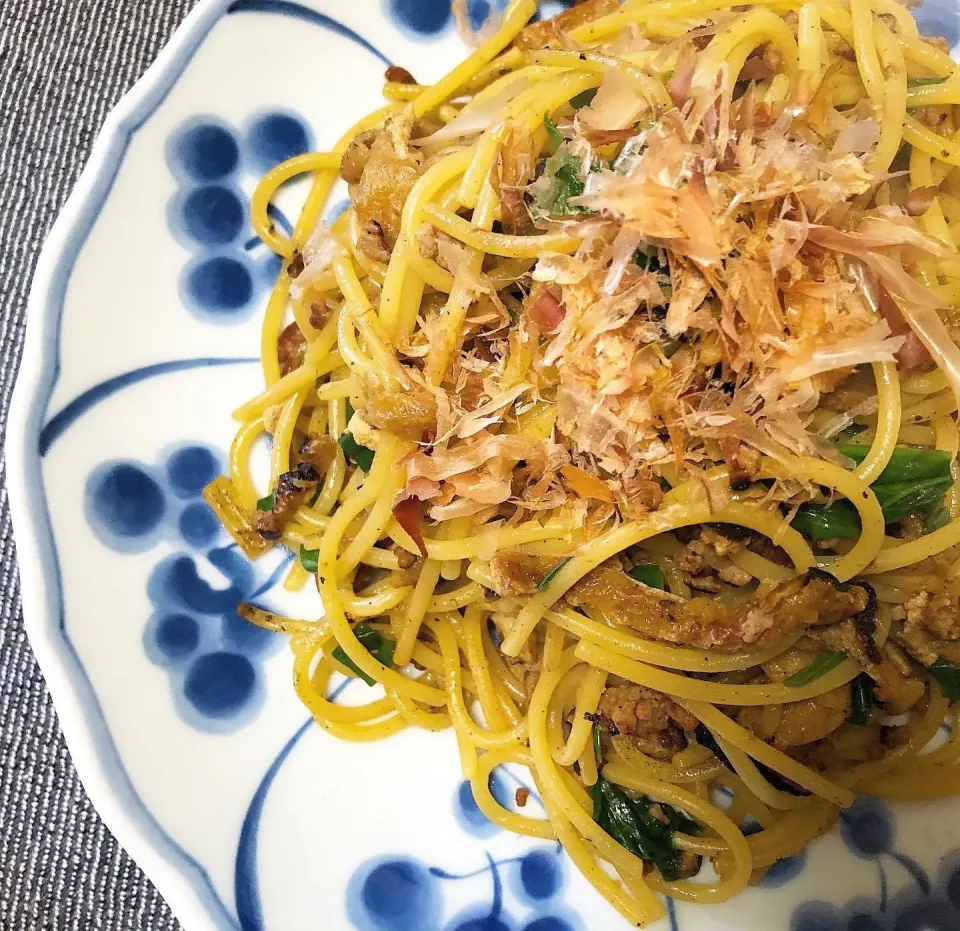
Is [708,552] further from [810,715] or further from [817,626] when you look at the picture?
[810,715]

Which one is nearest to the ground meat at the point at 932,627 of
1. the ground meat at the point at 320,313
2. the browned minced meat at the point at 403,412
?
the browned minced meat at the point at 403,412

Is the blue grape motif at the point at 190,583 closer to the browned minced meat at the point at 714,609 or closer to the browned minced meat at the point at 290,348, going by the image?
the browned minced meat at the point at 290,348

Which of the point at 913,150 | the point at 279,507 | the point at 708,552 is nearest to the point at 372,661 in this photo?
the point at 279,507

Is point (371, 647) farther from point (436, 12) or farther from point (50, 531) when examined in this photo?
point (436, 12)

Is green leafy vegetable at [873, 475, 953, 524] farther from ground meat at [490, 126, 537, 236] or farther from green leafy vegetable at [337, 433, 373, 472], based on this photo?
green leafy vegetable at [337, 433, 373, 472]

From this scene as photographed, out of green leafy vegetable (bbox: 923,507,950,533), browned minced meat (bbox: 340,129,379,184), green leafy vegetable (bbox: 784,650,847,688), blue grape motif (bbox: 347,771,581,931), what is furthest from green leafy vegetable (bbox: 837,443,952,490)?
browned minced meat (bbox: 340,129,379,184)

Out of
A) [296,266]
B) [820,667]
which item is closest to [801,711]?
[820,667]
